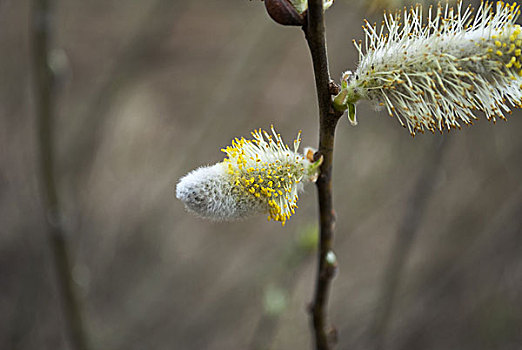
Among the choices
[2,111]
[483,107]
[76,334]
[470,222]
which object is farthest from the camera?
[2,111]

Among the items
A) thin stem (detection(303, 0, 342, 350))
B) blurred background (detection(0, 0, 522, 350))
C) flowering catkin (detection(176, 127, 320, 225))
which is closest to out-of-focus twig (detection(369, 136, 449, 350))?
blurred background (detection(0, 0, 522, 350))

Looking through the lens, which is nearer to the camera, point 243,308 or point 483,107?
point 483,107

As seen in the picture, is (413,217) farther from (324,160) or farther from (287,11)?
(287,11)

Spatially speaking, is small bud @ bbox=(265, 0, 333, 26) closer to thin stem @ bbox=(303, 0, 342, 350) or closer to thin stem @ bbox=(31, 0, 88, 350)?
thin stem @ bbox=(303, 0, 342, 350)

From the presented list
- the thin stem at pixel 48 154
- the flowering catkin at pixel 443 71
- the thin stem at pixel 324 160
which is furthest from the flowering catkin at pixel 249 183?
the thin stem at pixel 48 154

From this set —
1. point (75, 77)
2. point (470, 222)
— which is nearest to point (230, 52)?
point (75, 77)

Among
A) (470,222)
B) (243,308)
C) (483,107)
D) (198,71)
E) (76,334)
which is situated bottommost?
(470,222)

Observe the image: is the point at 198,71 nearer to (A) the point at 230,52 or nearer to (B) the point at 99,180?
(A) the point at 230,52
